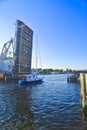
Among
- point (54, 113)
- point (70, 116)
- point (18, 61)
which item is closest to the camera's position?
point (70, 116)

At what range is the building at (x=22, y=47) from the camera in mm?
89875

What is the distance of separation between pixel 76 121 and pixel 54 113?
363cm

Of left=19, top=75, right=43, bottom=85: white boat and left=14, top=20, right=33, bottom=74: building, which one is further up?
left=14, top=20, right=33, bottom=74: building

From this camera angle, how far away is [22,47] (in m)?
91.8

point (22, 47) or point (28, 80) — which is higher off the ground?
point (22, 47)

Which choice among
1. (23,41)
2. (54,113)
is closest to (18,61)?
(23,41)

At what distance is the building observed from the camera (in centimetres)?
8988

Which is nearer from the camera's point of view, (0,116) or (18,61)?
(0,116)

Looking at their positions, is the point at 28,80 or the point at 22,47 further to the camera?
the point at 22,47

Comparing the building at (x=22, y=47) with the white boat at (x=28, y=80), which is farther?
the building at (x=22, y=47)

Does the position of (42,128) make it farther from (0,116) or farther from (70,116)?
(0,116)

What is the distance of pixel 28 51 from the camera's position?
99.8m

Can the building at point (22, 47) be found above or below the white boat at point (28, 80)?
above

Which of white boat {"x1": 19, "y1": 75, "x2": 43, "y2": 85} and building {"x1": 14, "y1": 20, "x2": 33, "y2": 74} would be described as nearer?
white boat {"x1": 19, "y1": 75, "x2": 43, "y2": 85}
